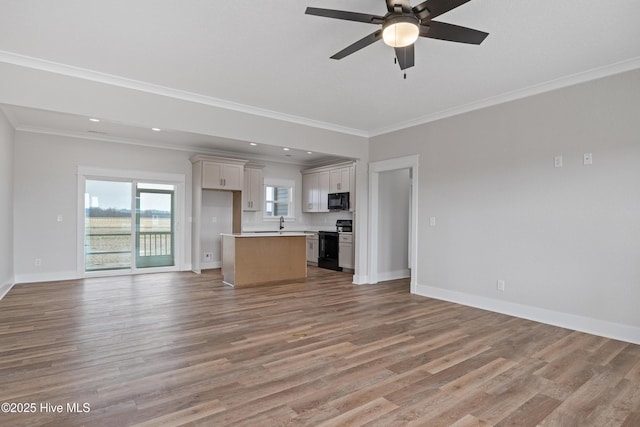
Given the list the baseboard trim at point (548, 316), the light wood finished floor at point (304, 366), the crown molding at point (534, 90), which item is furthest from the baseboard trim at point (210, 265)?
the crown molding at point (534, 90)

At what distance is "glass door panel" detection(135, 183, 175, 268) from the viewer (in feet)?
23.2

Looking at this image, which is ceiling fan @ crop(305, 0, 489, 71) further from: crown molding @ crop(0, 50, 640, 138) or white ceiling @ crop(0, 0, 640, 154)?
crown molding @ crop(0, 50, 640, 138)

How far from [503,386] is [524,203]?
2.47m

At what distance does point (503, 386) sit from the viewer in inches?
96.6

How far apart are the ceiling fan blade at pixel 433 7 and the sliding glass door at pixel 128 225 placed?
21.3 feet

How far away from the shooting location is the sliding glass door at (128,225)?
6.61 metres

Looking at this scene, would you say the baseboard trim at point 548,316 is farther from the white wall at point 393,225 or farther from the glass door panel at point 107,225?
the glass door panel at point 107,225

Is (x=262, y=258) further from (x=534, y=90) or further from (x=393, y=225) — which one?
(x=534, y=90)

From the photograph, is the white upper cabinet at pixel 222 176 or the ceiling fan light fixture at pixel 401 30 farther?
A: the white upper cabinet at pixel 222 176

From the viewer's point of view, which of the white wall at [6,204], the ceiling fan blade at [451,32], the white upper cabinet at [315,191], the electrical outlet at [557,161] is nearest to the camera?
the ceiling fan blade at [451,32]

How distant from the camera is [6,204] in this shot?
5.16 m

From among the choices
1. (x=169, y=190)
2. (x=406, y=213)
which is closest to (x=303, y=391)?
(x=406, y=213)

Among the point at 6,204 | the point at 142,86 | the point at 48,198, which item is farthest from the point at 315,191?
the point at 6,204

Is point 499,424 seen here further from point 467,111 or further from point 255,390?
point 467,111
